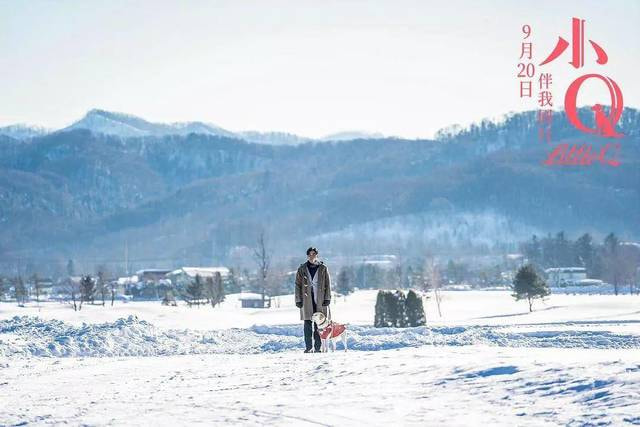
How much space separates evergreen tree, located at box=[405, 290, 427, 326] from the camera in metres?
51.1

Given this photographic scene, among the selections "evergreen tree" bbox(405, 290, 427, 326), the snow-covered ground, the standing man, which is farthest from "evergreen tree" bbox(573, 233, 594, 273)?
the snow-covered ground

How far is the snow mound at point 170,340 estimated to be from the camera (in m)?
27.5

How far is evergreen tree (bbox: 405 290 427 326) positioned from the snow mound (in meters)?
12.5

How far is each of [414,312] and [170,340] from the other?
75.8 feet

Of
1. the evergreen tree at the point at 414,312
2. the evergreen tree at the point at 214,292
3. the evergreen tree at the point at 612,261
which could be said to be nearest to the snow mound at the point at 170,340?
the evergreen tree at the point at 414,312

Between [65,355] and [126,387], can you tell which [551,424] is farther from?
[65,355]

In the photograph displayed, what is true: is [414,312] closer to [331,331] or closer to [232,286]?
[331,331]

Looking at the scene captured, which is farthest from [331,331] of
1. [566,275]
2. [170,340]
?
[566,275]

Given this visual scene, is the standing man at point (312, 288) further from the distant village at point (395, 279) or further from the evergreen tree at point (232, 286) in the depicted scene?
the evergreen tree at point (232, 286)

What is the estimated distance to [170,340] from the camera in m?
30.6

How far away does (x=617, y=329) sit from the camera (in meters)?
42.5

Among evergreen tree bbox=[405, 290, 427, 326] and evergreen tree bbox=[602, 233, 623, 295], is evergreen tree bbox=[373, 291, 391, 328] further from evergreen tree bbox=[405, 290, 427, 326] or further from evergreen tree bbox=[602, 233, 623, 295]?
evergreen tree bbox=[602, 233, 623, 295]

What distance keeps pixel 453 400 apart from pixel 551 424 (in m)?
1.89

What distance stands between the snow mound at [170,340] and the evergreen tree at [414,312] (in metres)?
12.5
